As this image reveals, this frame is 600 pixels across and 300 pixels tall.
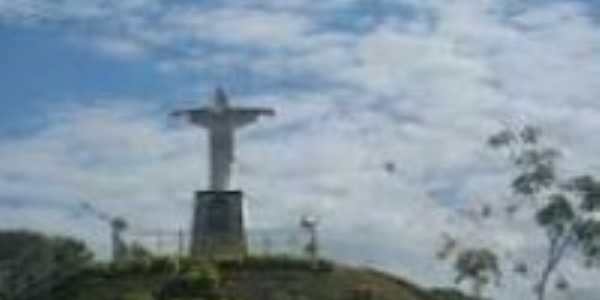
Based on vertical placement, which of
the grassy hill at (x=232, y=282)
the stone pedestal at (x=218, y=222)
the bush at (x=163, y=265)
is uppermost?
the stone pedestal at (x=218, y=222)

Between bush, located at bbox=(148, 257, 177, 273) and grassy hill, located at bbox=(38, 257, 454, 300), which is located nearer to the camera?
grassy hill, located at bbox=(38, 257, 454, 300)

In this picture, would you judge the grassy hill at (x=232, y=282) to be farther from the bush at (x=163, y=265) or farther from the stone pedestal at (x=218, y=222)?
the stone pedestal at (x=218, y=222)

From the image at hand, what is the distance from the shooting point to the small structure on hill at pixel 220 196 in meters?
80.7

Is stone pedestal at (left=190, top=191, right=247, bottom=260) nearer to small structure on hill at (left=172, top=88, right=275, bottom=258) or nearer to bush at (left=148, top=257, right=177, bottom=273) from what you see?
small structure on hill at (left=172, top=88, right=275, bottom=258)

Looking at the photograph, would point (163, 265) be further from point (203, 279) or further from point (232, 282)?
point (203, 279)

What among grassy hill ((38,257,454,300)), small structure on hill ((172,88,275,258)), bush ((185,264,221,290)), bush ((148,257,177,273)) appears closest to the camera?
bush ((185,264,221,290))

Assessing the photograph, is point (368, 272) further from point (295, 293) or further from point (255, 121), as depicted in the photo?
point (255, 121)

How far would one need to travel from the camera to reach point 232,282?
220 ft

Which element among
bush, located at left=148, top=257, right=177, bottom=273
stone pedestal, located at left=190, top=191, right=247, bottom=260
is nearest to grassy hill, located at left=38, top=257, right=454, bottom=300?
bush, located at left=148, top=257, right=177, bottom=273

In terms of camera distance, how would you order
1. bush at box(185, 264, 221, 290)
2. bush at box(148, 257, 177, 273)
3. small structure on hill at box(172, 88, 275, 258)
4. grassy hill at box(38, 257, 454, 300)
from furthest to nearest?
1. small structure on hill at box(172, 88, 275, 258)
2. bush at box(148, 257, 177, 273)
3. grassy hill at box(38, 257, 454, 300)
4. bush at box(185, 264, 221, 290)

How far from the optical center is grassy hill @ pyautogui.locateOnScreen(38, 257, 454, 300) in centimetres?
6475

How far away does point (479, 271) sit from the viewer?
84.2 m

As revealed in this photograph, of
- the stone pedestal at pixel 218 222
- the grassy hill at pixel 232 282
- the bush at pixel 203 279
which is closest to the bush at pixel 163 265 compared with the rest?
the grassy hill at pixel 232 282

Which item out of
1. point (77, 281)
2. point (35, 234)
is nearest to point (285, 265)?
point (77, 281)
